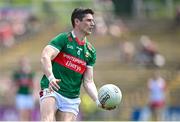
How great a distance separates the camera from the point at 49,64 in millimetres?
10141

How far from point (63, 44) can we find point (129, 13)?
28.4 meters

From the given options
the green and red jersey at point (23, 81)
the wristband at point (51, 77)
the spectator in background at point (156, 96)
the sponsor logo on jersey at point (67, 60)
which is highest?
the sponsor logo on jersey at point (67, 60)

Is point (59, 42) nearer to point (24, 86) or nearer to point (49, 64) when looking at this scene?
point (49, 64)

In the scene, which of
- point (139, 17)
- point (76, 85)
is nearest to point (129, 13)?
point (139, 17)

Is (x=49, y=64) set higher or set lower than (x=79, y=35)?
lower

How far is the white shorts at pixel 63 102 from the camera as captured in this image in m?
10.4

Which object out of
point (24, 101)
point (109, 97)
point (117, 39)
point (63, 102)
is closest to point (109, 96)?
point (109, 97)

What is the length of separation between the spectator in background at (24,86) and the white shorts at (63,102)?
10.9 meters

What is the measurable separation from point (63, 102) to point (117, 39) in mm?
24848

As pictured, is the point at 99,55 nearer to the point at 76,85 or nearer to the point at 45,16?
the point at 45,16

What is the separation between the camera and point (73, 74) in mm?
10633

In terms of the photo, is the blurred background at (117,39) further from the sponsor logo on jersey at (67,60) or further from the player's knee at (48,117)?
the player's knee at (48,117)

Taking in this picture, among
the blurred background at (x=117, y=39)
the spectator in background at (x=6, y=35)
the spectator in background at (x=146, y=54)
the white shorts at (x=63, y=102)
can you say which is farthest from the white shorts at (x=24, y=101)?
the spectator in background at (x=6, y=35)

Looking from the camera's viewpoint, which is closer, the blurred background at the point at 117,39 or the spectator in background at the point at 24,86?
the spectator in background at the point at 24,86
